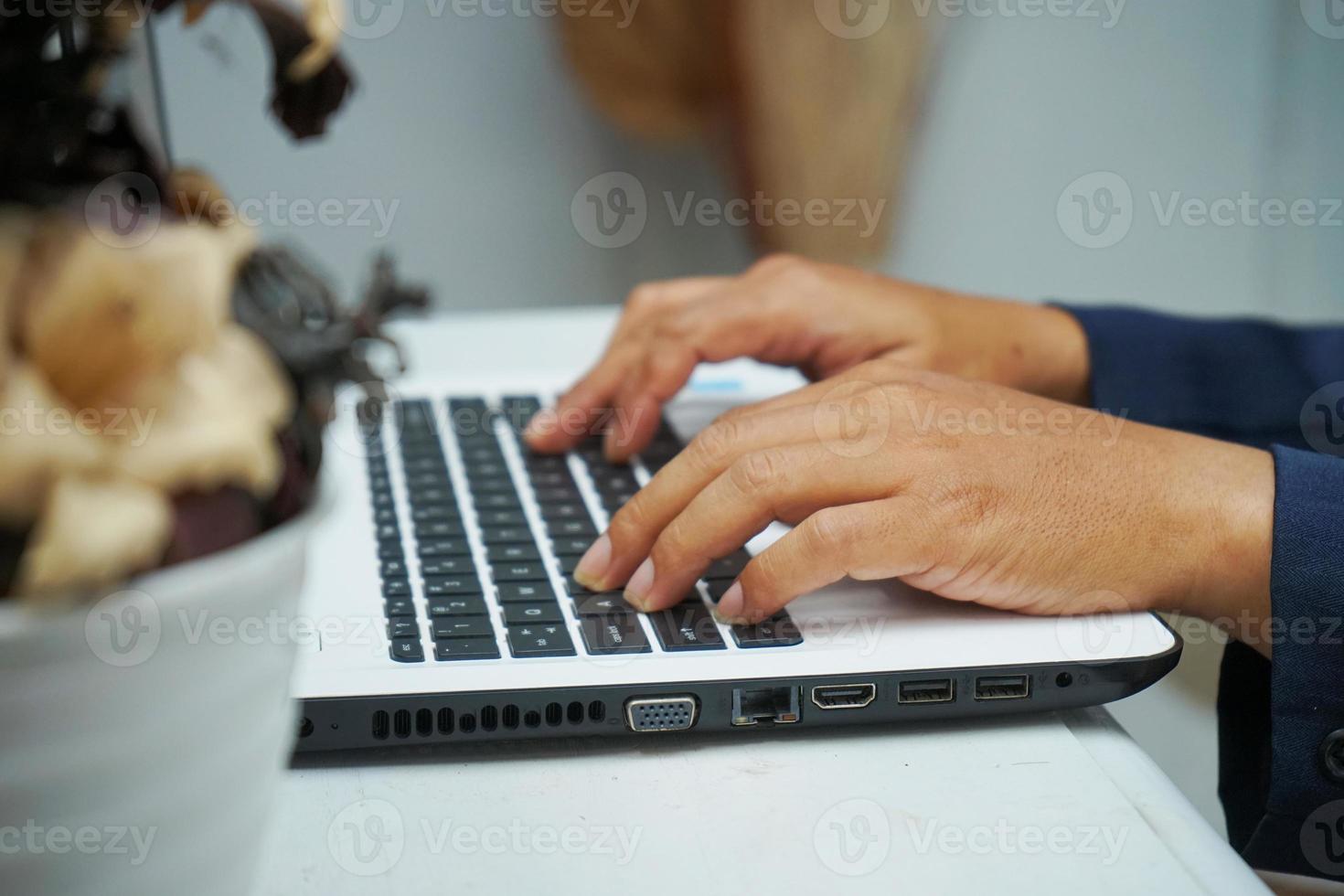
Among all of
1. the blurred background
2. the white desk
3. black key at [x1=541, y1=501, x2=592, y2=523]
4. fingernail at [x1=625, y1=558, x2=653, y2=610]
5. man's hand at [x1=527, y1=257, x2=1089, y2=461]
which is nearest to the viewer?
the white desk

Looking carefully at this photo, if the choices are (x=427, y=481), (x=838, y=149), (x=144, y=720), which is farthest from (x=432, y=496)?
(x=838, y=149)

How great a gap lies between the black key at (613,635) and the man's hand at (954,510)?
1cm

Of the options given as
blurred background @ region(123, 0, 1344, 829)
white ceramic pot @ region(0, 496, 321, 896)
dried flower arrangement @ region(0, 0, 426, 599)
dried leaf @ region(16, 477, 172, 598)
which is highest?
dried flower arrangement @ region(0, 0, 426, 599)

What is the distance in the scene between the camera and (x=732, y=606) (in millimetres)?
441

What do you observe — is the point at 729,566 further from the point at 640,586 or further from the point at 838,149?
the point at 838,149

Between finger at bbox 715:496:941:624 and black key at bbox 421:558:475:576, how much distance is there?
110 millimetres

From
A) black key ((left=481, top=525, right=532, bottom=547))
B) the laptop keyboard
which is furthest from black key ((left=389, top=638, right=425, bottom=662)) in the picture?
black key ((left=481, top=525, right=532, bottom=547))

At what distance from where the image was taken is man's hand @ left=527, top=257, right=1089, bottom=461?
0.66 m

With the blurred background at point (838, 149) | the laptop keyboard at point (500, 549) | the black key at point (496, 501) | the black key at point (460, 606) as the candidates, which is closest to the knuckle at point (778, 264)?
the laptop keyboard at point (500, 549)

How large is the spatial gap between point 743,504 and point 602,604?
7cm

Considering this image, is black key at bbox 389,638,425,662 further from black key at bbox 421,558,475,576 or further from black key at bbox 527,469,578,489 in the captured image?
black key at bbox 527,469,578,489

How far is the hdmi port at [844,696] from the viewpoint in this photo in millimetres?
411

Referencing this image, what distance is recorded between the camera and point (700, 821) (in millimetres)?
374

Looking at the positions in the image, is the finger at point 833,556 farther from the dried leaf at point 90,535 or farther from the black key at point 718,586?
the dried leaf at point 90,535
